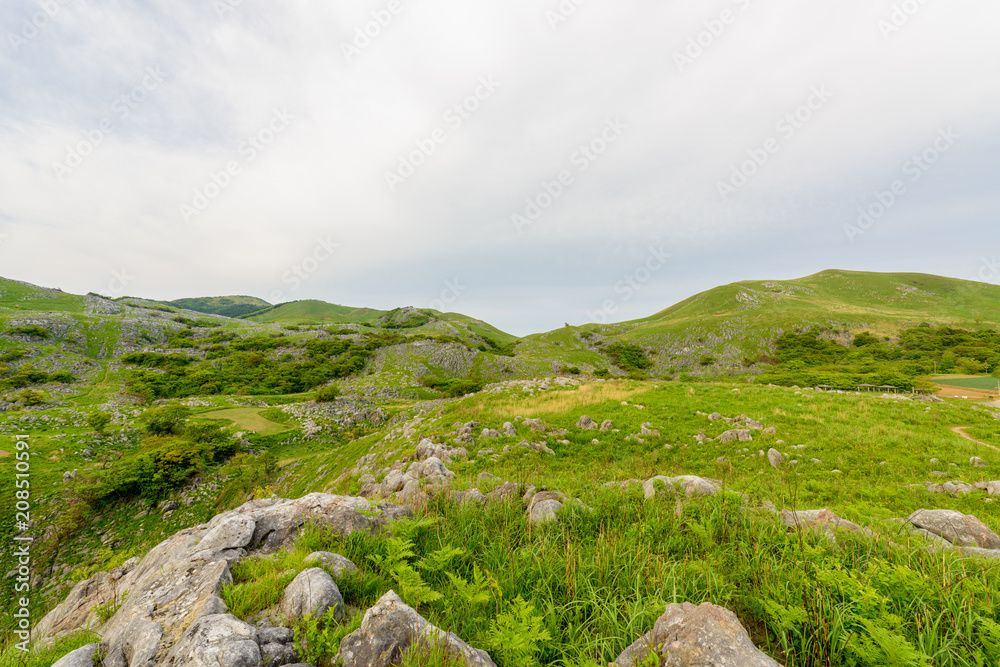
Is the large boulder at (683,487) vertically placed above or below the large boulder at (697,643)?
below

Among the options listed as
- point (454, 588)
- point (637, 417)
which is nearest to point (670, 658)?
point (454, 588)

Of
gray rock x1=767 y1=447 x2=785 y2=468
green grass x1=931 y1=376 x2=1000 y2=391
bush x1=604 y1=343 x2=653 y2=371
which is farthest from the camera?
bush x1=604 y1=343 x2=653 y2=371

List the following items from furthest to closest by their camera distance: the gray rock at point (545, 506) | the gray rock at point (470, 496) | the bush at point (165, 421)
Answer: the bush at point (165, 421), the gray rock at point (470, 496), the gray rock at point (545, 506)

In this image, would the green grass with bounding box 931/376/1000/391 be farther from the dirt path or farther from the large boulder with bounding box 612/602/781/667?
the large boulder with bounding box 612/602/781/667

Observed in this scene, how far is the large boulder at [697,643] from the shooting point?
281 centimetres

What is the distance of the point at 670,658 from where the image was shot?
9.40 ft

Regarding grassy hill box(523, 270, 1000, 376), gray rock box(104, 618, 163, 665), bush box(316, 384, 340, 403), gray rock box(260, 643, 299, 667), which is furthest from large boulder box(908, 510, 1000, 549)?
grassy hill box(523, 270, 1000, 376)

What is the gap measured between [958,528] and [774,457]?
21.4 feet

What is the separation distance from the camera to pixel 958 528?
5469 millimetres

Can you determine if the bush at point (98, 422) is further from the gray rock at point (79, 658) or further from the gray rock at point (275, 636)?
the gray rock at point (275, 636)

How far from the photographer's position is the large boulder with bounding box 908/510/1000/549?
5.26 metres

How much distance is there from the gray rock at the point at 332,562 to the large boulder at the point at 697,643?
11.2 ft

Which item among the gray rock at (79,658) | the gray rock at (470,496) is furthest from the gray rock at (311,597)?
the gray rock at (470,496)

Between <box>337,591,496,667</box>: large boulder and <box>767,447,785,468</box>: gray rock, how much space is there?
41.9 ft
